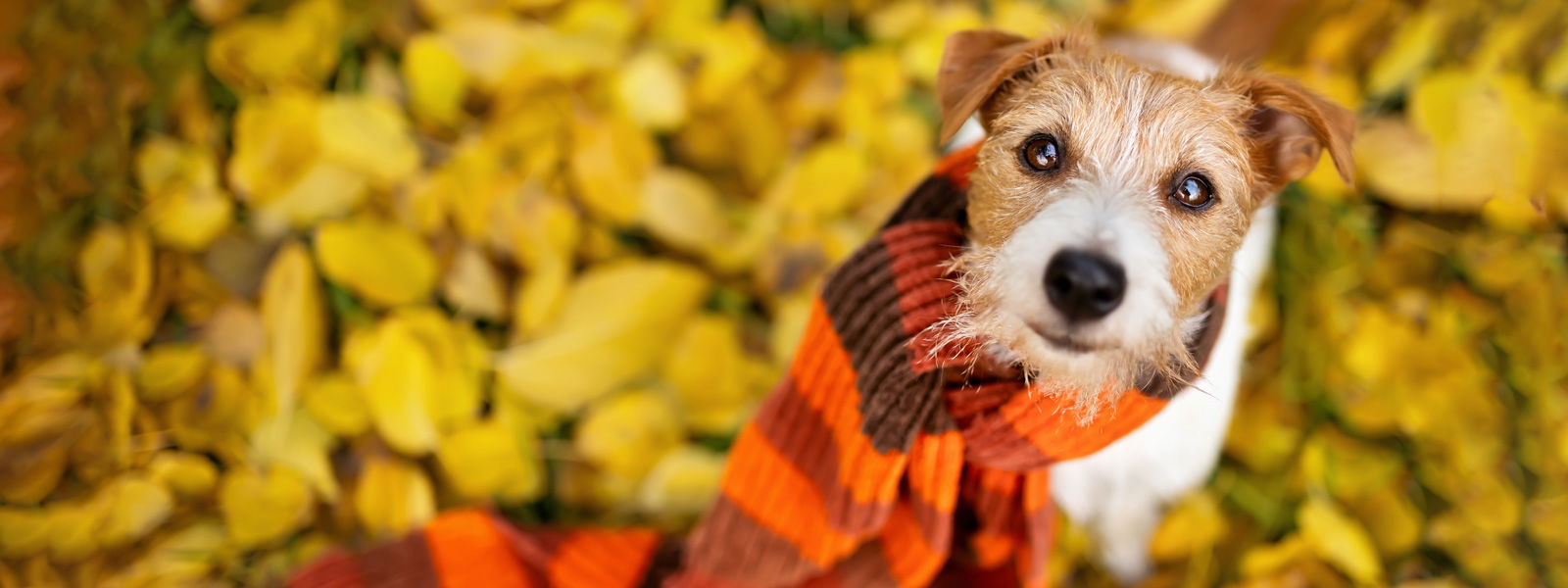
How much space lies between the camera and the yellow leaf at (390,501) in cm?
186

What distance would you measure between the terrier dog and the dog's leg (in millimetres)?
295

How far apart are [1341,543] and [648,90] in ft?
5.76

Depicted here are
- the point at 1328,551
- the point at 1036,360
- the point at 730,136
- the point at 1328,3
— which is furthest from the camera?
the point at 730,136

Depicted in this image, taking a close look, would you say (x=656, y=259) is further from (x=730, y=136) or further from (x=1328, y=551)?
(x=1328, y=551)

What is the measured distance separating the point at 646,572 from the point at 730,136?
1.05 m

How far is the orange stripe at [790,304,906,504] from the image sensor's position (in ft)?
4.21

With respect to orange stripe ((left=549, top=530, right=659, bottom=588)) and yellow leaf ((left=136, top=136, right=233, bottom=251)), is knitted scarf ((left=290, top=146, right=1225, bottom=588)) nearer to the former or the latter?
orange stripe ((left=549, top=530, right=659, bottom=588))

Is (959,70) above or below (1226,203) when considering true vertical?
above

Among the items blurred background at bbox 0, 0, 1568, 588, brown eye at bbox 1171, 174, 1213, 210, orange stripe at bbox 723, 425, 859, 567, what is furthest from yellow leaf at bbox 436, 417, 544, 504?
brown eye at bbox 1171, 174, 1213, 210

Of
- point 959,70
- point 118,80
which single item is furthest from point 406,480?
point 959,70

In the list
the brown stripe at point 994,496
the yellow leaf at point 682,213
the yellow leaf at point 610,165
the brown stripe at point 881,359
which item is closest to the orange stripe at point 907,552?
the brown stripe at point 994,496

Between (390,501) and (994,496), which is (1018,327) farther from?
(390,501)

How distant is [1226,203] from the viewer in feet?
3.77

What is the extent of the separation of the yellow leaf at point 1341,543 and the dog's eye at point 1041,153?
1.12m
